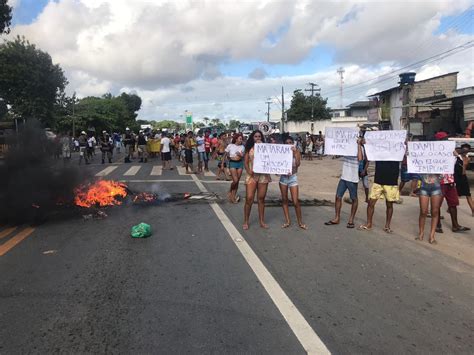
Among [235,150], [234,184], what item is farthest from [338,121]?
[234,184]

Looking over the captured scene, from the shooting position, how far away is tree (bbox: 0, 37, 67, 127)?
34750mm

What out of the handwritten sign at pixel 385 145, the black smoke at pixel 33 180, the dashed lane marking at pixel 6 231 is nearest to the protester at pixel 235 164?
the black smoke at pixel 33 180

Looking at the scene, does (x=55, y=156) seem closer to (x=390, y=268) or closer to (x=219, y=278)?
(x=219, y=278)

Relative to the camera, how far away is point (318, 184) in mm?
15391

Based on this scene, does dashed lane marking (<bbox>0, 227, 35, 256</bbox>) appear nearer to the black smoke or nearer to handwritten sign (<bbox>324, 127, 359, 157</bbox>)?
the black smoke

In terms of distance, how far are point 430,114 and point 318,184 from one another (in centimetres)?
1454

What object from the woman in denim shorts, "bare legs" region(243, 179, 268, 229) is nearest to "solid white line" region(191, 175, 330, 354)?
"bare legs" region(243, 179, 268, 229)

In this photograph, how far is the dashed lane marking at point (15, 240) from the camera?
6.21 meters

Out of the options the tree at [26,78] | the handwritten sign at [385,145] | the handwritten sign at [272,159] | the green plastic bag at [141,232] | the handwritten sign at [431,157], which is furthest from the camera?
the tree at [26,78]

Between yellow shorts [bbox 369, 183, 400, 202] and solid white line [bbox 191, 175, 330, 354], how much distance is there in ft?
8.28

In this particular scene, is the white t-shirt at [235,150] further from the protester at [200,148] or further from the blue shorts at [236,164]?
the protester at [200,148]

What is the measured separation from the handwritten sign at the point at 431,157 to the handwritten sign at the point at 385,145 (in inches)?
6.9

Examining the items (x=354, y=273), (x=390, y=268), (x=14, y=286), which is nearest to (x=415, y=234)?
(x=390, y=268)

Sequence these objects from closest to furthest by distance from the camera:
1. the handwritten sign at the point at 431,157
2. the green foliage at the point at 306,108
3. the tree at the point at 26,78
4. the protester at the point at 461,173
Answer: the handwritten sign at the point at 431,157, the protester at the point at 461,173, the tree at the point at 26,78, the green foliage at the point at 306,108
